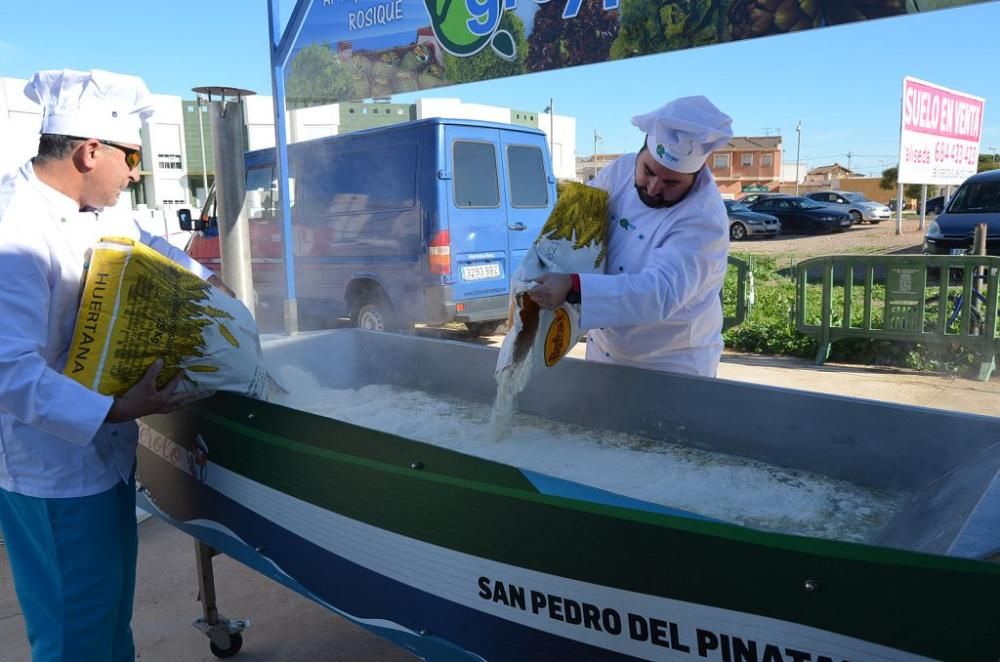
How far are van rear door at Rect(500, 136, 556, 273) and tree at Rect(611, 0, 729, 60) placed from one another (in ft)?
12.3

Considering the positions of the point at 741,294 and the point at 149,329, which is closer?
the point at 149,329

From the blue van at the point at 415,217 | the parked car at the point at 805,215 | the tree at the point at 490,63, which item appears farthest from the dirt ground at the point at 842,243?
the tree at the point at 490,63

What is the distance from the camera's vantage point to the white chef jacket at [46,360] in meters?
1.50

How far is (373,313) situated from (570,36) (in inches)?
167

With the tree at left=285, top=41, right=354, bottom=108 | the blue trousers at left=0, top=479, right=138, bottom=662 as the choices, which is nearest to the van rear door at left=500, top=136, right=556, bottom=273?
the tree at left=285, top=41, right=354, bottom=108

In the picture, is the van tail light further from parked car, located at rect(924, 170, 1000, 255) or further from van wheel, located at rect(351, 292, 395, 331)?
parked car, located at rect(924, 170, 1000, 255)

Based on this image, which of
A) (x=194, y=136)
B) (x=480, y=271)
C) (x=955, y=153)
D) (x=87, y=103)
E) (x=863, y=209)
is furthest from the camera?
(x=194, y=136)

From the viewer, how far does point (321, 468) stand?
1.69 metres

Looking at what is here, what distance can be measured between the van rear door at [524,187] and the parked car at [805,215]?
1717 cm

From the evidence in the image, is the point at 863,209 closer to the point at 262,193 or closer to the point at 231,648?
the point at 262,193

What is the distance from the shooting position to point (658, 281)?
207 centimetres

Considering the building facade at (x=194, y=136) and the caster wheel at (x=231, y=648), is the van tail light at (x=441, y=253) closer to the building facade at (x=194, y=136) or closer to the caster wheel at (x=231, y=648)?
the caster wheel at (x=231, y=648)

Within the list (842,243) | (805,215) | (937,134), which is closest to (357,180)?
(937,134)

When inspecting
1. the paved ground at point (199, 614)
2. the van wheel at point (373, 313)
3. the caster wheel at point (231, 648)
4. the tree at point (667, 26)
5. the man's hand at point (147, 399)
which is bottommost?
the paved ground at point (199, 614)
